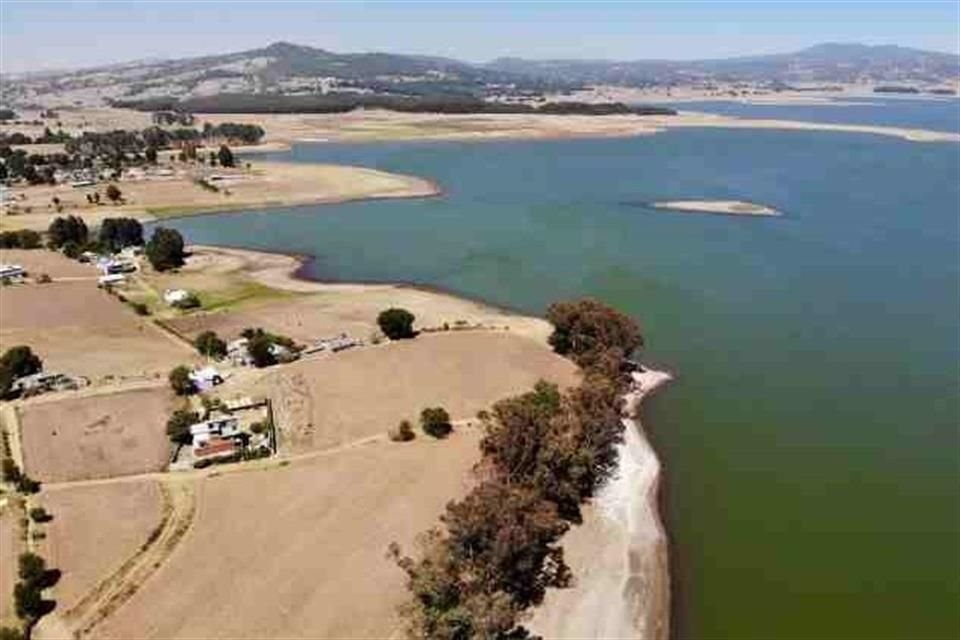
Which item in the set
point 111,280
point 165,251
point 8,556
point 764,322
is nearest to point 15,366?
point 8,556

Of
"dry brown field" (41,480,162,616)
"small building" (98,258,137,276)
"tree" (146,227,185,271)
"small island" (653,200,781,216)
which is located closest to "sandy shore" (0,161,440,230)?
"small building" (98,258,137,276)

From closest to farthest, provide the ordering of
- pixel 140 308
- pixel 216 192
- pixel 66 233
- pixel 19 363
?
pixel 19 363
pixel 140 308
pixel 66 233
pixel 216 192

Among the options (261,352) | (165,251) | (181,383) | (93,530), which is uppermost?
(165,251)

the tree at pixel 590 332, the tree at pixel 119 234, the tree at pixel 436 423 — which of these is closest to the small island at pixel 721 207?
the tree at pixel 590 332

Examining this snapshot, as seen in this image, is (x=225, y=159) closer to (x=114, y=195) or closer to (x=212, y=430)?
(x=114, y=195)

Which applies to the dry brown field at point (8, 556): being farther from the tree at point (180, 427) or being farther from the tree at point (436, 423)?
the tree at point (436, 423)

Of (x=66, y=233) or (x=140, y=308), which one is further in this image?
(x=66, y=233)
